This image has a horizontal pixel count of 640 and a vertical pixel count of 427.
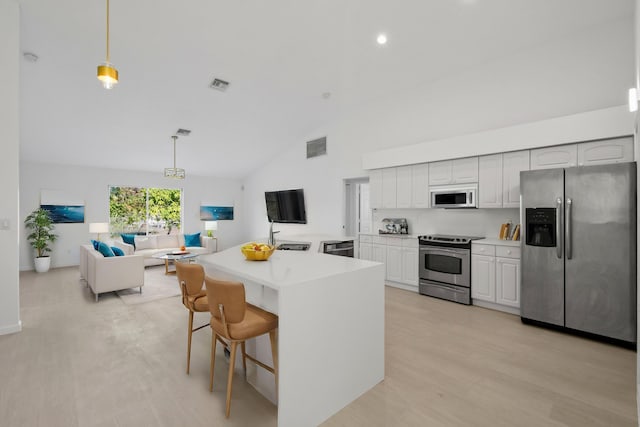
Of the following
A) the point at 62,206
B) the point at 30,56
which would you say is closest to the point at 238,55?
the point at 30,56

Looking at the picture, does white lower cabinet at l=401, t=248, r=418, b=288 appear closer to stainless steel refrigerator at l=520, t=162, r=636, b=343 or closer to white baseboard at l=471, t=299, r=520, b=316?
white baseboard at l=471, t=299, r=520, b=316

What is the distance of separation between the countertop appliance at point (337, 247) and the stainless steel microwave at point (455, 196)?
1.80 meters

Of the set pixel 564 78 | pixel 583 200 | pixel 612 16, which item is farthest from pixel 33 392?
pixel 612 16

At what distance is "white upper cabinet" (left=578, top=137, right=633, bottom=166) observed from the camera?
3.36 metres

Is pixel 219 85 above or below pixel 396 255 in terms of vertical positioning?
above

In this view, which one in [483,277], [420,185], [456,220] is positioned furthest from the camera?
[420,185]

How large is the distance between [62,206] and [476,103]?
9041 mm

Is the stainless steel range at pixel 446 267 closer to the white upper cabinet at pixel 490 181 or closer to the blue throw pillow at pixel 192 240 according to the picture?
the white upper cabinet at pixel 490 181

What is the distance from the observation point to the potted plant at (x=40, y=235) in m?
6.67

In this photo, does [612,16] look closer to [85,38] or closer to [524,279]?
[524,279]

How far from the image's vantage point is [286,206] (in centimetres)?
827

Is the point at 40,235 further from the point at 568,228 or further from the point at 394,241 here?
the point at 568,228

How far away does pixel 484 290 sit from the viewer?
4.25m

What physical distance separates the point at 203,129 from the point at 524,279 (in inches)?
244
